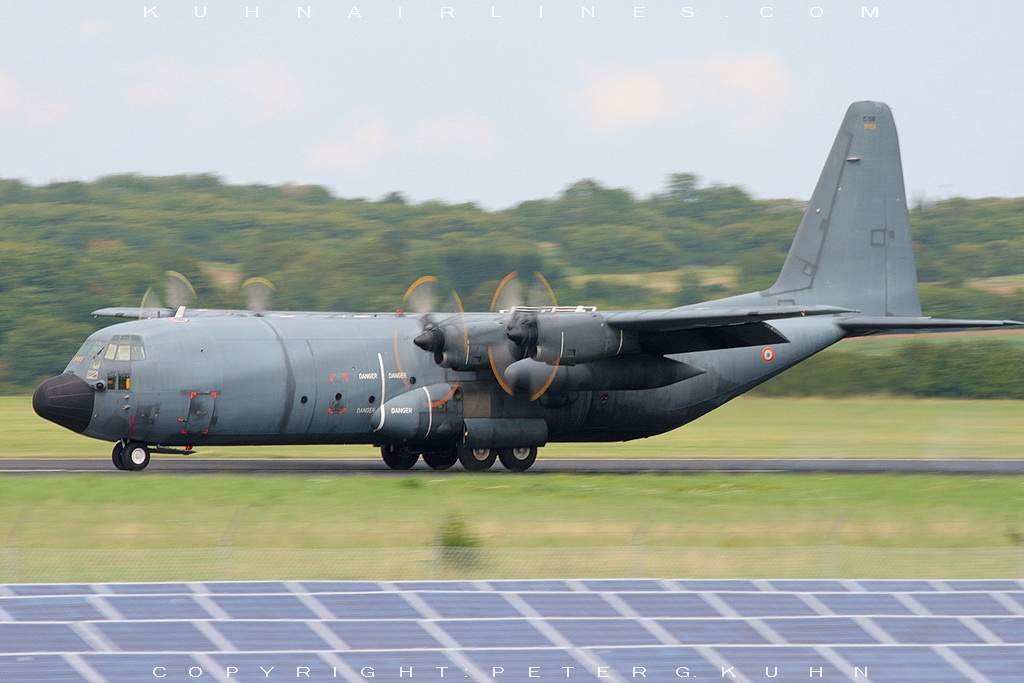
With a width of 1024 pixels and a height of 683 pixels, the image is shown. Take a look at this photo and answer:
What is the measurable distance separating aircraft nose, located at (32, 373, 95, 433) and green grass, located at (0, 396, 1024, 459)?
6.74 metres

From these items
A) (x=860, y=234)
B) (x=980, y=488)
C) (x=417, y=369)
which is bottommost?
(x=980, y=488)

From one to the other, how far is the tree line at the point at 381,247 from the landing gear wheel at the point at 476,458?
1721 cm

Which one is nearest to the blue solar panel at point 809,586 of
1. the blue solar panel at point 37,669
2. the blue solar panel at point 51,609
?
the blue solar panel at point 51,609

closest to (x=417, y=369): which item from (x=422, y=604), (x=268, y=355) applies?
(x=268, y=355)

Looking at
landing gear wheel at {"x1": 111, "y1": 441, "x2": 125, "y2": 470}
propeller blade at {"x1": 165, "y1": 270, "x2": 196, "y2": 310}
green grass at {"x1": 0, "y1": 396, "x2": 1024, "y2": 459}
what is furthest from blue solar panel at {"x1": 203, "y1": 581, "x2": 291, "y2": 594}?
green grass at {"x1": 0, "y1": 396, "x2": 1024, "y2": 459}

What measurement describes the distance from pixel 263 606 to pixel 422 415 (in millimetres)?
13260

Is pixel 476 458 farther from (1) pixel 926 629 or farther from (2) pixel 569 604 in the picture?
(1) pixel 926 629

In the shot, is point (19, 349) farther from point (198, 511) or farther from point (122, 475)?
point (198, 511)

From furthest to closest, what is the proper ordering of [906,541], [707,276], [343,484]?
[707,276] < [343,484] < [906,541]

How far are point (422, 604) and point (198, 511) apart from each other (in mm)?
7772

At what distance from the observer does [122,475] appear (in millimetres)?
23672

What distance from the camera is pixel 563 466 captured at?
29.3 metres

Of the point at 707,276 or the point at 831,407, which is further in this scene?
the point at 707,276

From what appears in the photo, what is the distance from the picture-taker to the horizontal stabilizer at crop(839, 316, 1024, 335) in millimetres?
26172
